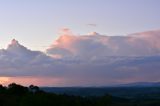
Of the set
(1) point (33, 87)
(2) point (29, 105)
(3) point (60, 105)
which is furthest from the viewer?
(1) point (33, 87)

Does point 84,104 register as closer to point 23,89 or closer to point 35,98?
point 35,98

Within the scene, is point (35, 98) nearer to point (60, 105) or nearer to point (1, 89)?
point (60, 105)

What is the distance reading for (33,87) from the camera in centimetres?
13588

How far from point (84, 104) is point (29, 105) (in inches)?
911

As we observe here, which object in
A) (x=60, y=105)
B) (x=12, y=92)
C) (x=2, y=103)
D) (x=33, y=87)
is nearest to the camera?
(x=60, y=105)

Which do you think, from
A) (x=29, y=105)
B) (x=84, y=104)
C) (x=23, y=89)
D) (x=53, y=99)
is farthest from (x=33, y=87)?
(x=29, y=105)

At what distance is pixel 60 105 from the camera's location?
285ft

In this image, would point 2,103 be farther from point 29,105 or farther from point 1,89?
point 1,89

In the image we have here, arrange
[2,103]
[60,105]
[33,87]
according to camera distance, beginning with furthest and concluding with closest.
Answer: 1. [33,87]
2. [2,103]
3. [60,105]

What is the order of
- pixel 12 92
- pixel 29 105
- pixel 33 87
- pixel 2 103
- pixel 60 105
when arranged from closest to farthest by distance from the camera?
pixel 29 105 < pixel 60 105 < pixel 2 103 < pixel 12 92 < pixel 33 87

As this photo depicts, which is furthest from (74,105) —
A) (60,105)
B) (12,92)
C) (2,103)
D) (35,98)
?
(12,92)

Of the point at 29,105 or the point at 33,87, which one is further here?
the point at 33,87

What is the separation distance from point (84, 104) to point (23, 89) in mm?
32647

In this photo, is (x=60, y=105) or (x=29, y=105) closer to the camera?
(x=29, y=105)
